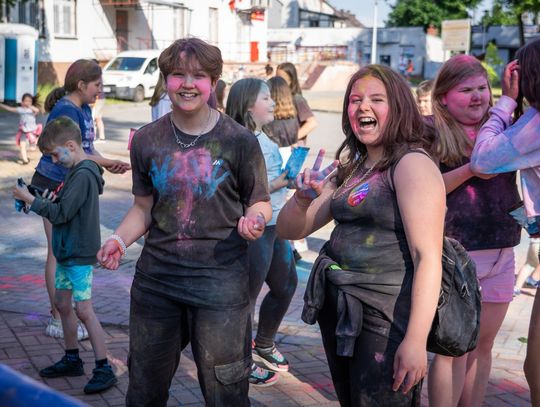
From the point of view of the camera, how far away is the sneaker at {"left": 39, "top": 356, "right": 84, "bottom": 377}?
4680 mm

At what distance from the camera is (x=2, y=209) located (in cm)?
1017

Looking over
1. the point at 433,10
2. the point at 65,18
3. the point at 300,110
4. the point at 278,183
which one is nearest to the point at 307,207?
the point at 278,183

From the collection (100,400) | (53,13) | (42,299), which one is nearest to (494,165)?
(100,400)

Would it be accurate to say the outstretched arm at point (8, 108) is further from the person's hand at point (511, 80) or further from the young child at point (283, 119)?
the person's hand at point (511, 80)

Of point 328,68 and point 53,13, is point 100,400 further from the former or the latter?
point 328,68

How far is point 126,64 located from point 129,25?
28.2ft

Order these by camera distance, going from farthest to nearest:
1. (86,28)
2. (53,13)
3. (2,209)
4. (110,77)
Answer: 1. (86,28)
2. (53,13)
3. (110,77)
4. (2,209)

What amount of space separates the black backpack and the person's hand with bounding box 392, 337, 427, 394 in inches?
6.0

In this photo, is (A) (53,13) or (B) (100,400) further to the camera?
(A) (53,13)

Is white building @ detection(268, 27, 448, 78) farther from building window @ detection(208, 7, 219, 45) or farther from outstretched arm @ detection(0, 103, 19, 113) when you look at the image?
outstretched arm @ detection(0, 103, 19, 113)

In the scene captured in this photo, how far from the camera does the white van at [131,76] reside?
95.4 feet

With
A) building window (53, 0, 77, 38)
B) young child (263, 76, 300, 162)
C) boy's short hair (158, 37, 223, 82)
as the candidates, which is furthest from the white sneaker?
building window (53, 0, 77, 38)

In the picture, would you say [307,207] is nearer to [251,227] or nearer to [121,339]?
[251,227]

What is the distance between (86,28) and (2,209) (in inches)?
1020
